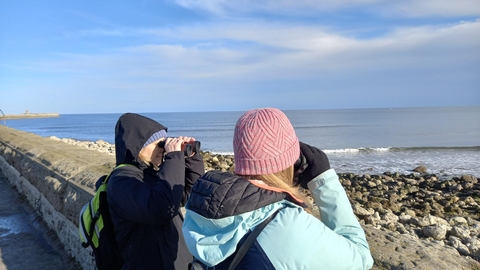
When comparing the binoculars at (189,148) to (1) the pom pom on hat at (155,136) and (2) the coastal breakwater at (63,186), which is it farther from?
(2) the coastal breakwater at (63,186)

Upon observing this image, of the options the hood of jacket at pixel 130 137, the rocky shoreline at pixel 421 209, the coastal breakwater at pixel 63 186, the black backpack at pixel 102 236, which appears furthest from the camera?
the rocky shoreline at pixel 421 209

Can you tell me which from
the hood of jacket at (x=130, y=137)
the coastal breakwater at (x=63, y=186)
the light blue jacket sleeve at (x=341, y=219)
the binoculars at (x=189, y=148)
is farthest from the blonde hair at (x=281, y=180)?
the coastal breakwater at (x=63, y=186)

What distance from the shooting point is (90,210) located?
219 centimetres

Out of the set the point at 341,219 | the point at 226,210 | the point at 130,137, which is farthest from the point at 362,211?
the point at 226,210

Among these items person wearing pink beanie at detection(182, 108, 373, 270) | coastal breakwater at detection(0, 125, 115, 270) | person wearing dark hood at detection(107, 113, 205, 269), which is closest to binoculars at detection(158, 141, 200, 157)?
person wearing dark hood at detection(107, 113, 205, 269)

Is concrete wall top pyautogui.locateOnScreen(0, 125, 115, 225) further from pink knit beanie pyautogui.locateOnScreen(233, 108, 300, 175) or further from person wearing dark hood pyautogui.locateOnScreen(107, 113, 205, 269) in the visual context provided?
pink knit beanie pyautogui.locateOnScreen(233, 108, 300, 175)

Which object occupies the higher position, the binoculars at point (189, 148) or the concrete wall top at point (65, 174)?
the binoculars at point (189, 148)

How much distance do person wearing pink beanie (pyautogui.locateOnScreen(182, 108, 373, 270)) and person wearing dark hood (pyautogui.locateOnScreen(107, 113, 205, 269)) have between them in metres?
0.48

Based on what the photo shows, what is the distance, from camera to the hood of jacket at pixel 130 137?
7.28 ft

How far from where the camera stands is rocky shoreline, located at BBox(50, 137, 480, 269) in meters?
4.81

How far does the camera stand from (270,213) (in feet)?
4.31

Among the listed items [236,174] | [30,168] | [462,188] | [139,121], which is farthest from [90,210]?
[462,188]

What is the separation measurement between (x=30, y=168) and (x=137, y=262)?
4076 mm

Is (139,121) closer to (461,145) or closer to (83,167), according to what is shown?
(83,167)
